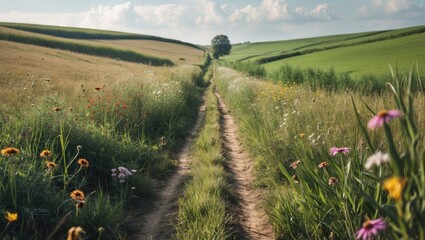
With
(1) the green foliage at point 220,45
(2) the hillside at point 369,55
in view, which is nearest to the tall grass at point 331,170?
(2) the hillside at point 369,55

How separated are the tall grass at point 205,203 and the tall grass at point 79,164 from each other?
733mm

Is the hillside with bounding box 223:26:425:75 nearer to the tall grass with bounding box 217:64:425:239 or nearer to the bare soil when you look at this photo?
the tall grass with bounding box 217:64:425:239

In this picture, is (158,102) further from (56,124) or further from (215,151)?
(56,124)

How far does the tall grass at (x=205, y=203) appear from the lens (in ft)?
13.1

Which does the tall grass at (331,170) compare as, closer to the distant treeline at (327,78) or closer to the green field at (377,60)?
the distant treeline at (327,78)

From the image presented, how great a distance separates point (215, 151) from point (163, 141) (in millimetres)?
1728

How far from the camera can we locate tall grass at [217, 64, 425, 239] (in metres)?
2.12

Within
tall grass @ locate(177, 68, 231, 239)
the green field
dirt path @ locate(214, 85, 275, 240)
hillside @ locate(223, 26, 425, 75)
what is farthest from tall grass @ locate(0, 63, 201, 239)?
the green field

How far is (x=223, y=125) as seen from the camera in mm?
12000

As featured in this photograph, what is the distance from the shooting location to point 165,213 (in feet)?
16.6

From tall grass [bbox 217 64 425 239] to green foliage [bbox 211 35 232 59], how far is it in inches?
3948

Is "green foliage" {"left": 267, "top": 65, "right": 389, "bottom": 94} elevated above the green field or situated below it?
below

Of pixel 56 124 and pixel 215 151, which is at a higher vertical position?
pixel 56 124

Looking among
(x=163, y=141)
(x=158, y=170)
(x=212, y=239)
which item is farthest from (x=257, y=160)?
(x=212, y=239)
